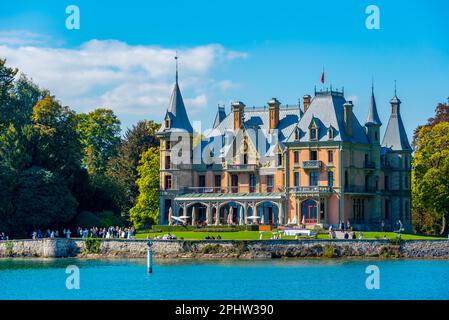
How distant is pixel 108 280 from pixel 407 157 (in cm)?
3302

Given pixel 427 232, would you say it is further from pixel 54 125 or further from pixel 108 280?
pixel 108 280

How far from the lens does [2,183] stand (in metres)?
75.4

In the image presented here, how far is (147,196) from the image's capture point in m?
86.1

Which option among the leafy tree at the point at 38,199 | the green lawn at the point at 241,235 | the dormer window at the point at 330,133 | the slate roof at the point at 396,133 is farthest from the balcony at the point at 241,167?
the leafy tree at the point at 38,199

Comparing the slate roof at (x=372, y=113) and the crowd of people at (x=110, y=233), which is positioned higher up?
the slate roof at (x=372, y=113)

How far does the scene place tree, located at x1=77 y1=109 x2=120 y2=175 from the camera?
339 feet

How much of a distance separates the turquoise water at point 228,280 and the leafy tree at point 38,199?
11036 millimetres

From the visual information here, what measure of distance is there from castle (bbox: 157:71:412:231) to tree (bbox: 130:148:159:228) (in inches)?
133

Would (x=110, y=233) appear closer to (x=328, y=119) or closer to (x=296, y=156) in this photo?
(x=296, y=156)

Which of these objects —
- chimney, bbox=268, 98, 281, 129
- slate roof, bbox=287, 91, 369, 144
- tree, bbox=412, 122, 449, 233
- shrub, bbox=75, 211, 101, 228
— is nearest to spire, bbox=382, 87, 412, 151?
tree, bbox=412, 122, 449, 233

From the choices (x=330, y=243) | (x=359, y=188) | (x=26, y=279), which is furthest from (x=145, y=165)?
(x=26, y=279)

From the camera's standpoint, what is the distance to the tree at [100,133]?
4072 inches

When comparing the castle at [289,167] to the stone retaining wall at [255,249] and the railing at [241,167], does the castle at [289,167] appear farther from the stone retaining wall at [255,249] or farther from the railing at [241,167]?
the stone retaining wall at [255,249]

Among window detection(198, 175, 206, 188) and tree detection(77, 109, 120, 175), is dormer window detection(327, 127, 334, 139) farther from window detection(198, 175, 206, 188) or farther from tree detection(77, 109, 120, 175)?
tree detection(77, 109, 120, 175)
